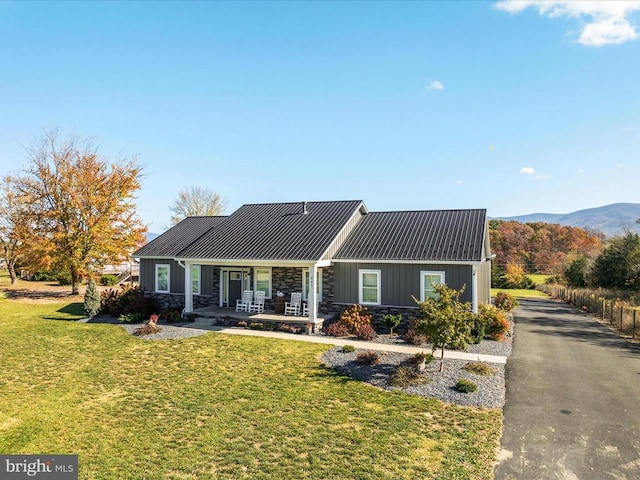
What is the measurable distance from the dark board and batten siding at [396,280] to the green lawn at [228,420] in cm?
564

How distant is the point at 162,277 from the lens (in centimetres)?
2612

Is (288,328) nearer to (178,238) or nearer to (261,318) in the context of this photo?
(261,318)

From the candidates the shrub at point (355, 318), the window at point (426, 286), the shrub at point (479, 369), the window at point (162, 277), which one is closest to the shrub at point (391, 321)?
the shrub at point (355, 318)

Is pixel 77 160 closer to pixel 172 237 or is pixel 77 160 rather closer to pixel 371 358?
pixel 172 237

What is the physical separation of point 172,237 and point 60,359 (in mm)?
14551

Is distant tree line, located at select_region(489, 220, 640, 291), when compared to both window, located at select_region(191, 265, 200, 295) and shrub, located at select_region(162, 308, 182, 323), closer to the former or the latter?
window, located at select_region(191, 265, 200, 295)

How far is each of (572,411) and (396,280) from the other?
392 inches

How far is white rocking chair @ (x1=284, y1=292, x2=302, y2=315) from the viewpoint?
20.5 m

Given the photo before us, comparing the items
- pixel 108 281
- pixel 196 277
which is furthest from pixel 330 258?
pixel 108 281

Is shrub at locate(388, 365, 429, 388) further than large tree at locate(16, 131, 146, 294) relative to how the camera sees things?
No

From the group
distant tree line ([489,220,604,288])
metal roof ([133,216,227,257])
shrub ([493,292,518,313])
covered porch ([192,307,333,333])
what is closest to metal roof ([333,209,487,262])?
covered porch ([192,307,333,333])

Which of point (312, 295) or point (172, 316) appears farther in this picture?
point (172, 316)

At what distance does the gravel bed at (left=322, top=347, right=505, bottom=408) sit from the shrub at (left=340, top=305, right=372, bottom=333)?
3147 mm

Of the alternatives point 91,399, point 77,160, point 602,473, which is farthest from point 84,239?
point 602,473
